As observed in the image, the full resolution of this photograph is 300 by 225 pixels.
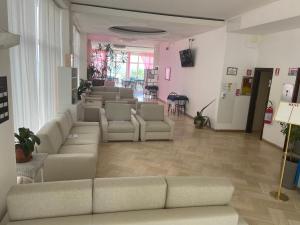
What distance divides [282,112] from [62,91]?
460 centimetres

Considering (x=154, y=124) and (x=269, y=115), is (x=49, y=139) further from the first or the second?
(x=269, y=115)

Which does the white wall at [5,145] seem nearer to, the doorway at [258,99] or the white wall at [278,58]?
the white wall at [278,58]

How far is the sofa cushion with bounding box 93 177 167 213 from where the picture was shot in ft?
6.34

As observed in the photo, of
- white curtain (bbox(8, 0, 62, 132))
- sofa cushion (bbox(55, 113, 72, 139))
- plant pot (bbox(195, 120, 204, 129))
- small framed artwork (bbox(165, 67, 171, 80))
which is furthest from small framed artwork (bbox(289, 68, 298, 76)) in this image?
small framed artwork (bbox(165, 67, 171, 80))

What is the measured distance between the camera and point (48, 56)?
4727 mm

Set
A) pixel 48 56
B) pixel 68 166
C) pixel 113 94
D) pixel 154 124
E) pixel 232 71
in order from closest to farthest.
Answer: pixel 68 166 → pixel 48 56 → pixel 154 124 → pixel 232 71 → pixel 113 94

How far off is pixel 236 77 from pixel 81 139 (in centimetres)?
509

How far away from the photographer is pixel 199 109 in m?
8.84

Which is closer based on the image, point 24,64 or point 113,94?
point 24,64

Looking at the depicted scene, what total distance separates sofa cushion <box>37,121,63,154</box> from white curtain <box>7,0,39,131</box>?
0.24 m

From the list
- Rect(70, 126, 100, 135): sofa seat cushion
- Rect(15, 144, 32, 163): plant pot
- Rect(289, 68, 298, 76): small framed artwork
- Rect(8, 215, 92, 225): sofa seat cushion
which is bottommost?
Rect(70, 126, 100, 135): sofa seat cushion

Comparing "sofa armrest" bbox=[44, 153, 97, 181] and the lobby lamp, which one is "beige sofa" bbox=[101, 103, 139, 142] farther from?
the lobby lamp

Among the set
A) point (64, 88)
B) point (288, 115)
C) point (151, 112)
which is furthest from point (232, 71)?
point (64, 88)

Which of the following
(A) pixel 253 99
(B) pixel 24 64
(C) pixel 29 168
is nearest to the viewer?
(C) pixel 29 168
